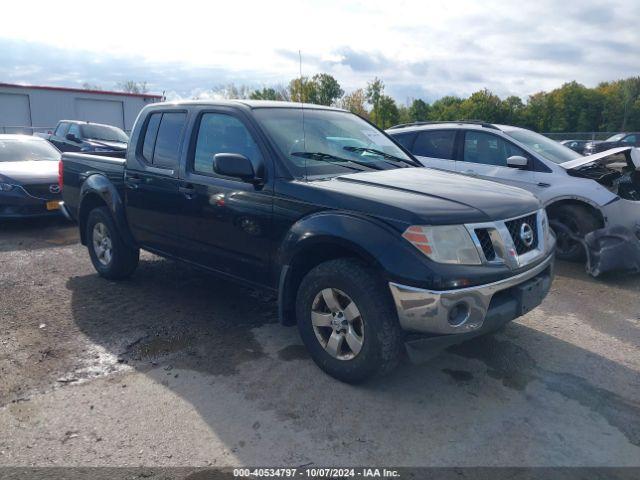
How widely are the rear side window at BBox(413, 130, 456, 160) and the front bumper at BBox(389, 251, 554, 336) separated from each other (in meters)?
4.48

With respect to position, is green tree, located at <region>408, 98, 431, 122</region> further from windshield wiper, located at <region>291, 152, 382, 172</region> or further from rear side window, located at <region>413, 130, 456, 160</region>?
windshield wiper, located at <region>291, 152, 382, 172</region>

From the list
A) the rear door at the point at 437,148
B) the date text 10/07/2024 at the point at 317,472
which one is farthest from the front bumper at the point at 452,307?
the rear door at the point at 437,148

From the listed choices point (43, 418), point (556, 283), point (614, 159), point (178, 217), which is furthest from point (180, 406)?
point (614, 159)

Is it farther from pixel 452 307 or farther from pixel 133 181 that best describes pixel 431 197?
pixel 133 181

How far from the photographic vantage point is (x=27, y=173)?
8703 millimetres

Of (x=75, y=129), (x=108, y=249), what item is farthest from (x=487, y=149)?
(x=75, y=129)

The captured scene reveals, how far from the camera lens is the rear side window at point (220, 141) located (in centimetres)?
416

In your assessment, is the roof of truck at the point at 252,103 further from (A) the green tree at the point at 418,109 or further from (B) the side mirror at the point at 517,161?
(A) the green tree at the point at 418,109

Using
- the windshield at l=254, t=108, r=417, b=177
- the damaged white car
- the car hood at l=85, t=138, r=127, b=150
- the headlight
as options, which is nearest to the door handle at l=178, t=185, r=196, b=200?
the windshield at l=254, t=108, r=417, b=177

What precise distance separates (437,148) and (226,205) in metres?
4.36

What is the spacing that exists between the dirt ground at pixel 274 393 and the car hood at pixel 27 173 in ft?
12.6

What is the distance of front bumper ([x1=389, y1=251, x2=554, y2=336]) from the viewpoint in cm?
309

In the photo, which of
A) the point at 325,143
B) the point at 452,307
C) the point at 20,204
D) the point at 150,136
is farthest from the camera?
the point at 20,204

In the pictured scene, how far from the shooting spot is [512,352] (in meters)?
4.12
